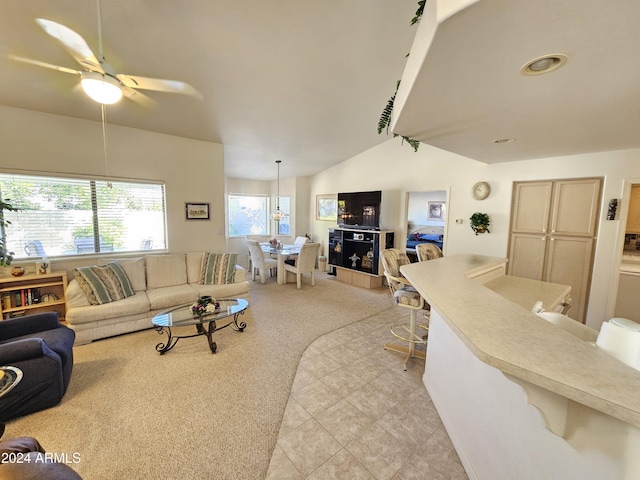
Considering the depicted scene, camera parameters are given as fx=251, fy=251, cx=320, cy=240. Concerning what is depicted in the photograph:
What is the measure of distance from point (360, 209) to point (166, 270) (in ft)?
12.8

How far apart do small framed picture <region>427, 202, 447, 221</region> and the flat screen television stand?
136 centimetres

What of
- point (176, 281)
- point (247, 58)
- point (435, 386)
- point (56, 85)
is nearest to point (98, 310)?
point (176, 281)

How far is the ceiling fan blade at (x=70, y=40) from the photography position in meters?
1.79

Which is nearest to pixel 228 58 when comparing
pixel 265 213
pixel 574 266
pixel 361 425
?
pixel 361 425

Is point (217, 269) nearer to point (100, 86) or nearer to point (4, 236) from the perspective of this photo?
point (4, 236)

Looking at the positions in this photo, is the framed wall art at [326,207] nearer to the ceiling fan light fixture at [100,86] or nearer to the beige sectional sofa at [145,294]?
the beige sectional sofa at [145,294]

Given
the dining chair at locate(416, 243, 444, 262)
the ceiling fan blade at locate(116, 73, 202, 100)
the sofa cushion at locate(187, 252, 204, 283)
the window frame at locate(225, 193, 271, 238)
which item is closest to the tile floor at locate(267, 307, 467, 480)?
the dining chair at locate(416, 243, 444, 262)

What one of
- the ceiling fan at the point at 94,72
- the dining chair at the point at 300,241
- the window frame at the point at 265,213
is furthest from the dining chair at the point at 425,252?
the window frame at the point at 265,213

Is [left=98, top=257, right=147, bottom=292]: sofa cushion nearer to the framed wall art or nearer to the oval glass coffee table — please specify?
the oval glass coffee table

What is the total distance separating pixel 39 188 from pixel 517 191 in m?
6.55

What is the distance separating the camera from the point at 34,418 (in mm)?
1857

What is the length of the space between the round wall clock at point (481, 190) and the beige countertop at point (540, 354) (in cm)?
317

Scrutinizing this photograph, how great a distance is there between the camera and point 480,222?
155 inches

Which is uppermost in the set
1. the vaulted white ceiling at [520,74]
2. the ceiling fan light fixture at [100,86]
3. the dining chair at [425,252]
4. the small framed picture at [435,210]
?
the ceiling fan light fixture at [100,86]
